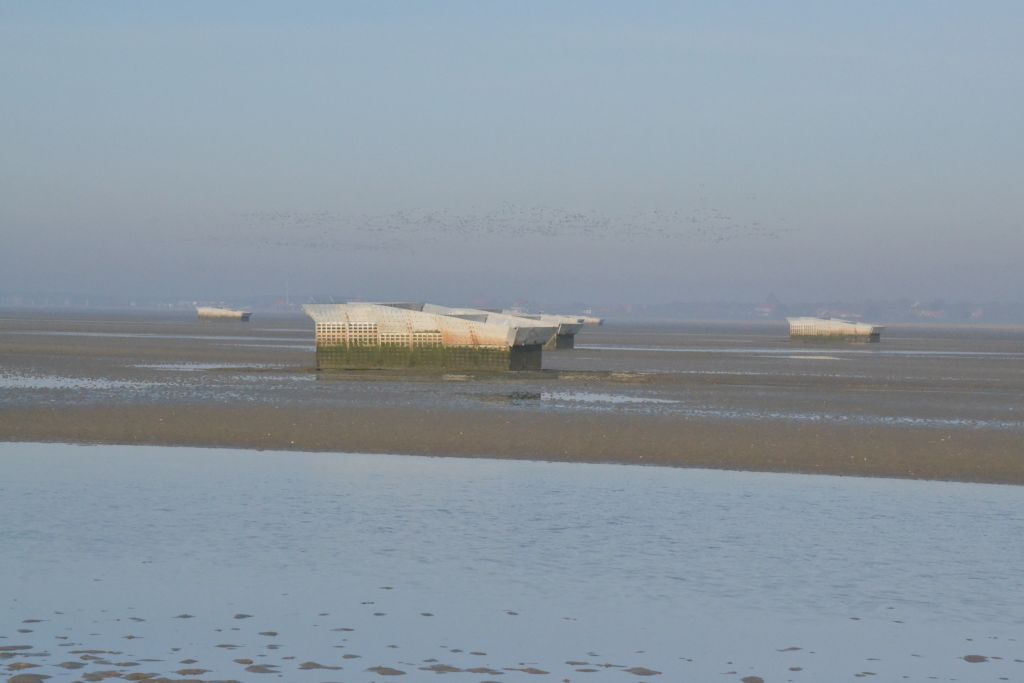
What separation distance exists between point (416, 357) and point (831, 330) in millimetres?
67905

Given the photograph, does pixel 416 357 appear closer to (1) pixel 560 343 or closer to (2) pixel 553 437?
(2) pixel 553 437

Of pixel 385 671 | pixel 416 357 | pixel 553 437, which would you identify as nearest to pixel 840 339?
pixel 416 357

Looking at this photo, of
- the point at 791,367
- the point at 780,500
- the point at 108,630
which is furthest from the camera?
the point at 791,367

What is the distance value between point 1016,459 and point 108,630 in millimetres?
17278

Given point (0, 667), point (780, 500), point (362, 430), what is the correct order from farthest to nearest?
point (362, 430), point (780, 500), point (0, 667)

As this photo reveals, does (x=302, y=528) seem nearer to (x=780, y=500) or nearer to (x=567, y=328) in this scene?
(x=780, y=500)

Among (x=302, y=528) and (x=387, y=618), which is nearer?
(x=387, y=618)

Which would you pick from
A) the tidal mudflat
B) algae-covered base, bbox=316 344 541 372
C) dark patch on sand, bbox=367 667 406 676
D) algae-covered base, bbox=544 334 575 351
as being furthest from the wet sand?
algae-covered base, bbox=544 334 575 351

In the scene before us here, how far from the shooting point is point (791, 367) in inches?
2314

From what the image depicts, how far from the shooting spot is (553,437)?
25.8 m

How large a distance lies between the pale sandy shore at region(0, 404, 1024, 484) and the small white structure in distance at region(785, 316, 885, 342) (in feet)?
271

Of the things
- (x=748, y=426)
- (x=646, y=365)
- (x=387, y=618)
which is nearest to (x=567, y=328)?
(x=646, y=365)

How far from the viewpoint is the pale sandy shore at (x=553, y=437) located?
22.6 metres

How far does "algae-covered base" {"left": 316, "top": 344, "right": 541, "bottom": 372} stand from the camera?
48.4 metres
